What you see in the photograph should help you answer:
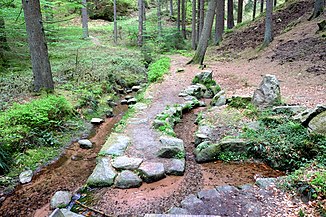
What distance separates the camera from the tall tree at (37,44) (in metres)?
6.86

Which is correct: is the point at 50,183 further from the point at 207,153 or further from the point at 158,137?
the point at 207,153

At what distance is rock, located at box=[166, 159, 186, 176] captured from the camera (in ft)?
15.4

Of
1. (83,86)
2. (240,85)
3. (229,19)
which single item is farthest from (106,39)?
(240,85)

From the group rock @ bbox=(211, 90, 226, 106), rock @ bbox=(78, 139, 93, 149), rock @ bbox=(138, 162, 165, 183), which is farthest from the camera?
rock @ bbox=(211, 90, 226, 106)

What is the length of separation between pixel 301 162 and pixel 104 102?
21.5ft

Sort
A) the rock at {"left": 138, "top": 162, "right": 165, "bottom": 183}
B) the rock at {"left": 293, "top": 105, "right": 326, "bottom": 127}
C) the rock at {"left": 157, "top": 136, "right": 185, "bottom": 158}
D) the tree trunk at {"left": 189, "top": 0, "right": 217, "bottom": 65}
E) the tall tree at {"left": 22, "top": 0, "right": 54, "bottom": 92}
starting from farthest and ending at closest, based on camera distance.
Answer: the tree trunk at {"left": 189, "top": 0, "right": 217, "bottom": 65}
the tall tree at {"left": 22, "top": 0, "right": 54, "bottom": 92}
the rock at {"left": 157, "top": 136, "right": 185, "bottom": 158}
the rock at {"left": 293, "top": 105, "right": 326, "bottom": 127}
the rock at {"left": 138, "top": 162, "right": 165, "bottom": 183}

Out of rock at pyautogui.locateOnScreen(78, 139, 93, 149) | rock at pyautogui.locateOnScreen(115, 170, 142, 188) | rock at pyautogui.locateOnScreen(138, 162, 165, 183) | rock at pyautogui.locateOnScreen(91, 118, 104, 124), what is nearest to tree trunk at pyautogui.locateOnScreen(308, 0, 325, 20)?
rock at pyautogui.locateOnScreen(91, 118, 104, 124)

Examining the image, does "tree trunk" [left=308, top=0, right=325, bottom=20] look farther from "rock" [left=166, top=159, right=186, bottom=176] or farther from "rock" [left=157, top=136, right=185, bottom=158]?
"rock" [left=166, top=159, right=186, bottom=176]

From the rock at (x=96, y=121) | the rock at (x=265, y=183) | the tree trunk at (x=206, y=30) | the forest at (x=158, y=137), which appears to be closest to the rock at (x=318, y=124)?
the forest at (x=158, y=137)

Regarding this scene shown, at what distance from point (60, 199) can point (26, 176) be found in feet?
3.79

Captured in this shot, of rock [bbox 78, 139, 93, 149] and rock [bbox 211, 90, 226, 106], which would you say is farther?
rock [bbox 211, 90, 226, 106]

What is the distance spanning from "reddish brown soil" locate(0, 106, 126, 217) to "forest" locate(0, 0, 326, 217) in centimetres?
2

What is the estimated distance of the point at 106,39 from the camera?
21531 mm

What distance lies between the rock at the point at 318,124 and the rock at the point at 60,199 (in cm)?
458
